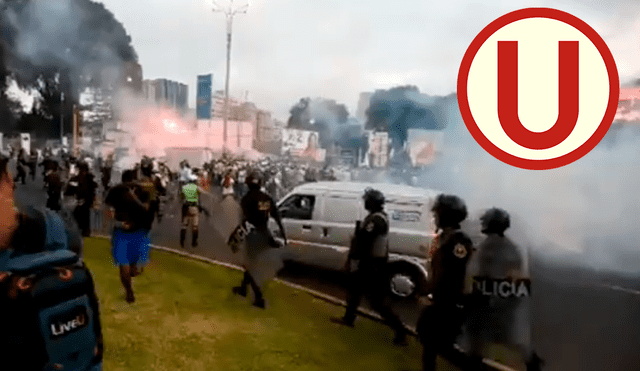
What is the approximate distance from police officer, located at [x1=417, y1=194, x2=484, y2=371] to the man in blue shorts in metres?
2.40

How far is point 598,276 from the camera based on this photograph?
555cm

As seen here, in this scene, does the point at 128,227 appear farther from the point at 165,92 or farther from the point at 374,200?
the point at 374,200

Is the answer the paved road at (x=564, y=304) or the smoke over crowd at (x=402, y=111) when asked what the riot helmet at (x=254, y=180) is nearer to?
the paved road at (x=564, y=304)

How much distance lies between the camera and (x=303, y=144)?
4812mm

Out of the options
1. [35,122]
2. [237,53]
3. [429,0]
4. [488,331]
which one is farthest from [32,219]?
[429,0]

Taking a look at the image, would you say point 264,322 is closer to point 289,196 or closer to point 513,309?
point 289,196

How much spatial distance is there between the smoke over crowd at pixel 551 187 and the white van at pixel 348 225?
31cm

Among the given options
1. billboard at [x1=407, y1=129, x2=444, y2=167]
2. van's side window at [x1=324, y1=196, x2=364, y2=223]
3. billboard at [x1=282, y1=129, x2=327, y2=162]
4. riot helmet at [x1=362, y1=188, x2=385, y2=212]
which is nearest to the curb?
van's side window at [x1=324, y1=196, x2=364, y2=223]

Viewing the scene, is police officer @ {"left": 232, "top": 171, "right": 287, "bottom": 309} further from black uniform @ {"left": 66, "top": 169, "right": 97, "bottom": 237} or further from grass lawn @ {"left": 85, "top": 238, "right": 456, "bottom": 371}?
black uniform @ {"left": 66, "top": 169, "right": 97, "bottom": 237}

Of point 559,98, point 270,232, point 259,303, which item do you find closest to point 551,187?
point 559,98

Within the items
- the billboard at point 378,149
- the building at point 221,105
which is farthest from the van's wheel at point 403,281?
the building at point 221,105

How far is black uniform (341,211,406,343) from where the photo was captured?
4309mm

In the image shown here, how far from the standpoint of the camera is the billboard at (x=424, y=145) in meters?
4.45

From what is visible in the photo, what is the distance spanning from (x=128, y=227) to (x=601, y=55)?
3.97 metres
